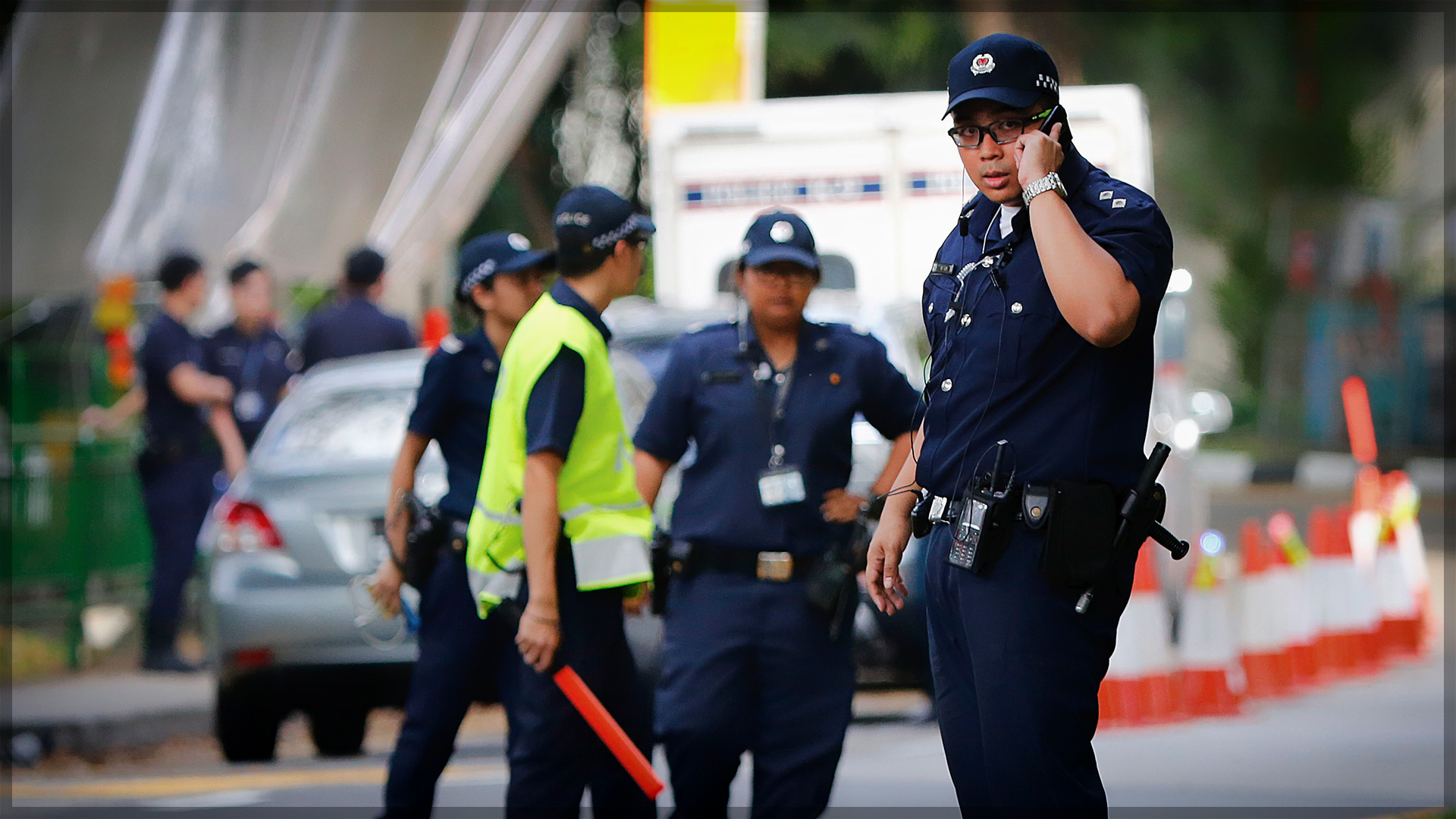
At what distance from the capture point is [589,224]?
16.7 feet

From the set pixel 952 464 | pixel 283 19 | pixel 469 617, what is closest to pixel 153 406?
pixel 283 19

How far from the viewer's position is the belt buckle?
542cm

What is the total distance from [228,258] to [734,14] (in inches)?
204

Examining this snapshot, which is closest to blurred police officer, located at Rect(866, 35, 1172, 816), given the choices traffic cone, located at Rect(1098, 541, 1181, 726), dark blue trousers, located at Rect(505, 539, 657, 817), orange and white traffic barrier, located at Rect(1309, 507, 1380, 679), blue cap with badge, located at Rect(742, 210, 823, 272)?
dark blue trousers, located at Rect(505, 539, 657, 817)

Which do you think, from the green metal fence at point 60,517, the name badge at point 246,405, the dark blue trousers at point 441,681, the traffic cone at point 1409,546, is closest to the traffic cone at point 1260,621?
the traffic cone at point 1409,546

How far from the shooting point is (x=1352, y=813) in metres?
6.84

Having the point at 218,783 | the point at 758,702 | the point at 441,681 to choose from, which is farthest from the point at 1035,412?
the point at 218,783

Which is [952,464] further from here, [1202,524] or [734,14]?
[734,14]

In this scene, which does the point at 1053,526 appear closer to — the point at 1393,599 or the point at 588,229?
the point at 588,229

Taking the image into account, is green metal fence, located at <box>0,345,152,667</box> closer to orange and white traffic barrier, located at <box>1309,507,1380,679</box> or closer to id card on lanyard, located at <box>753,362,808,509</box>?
orange and white traffic barrier, located at <box>1309,507,1380,679</box>

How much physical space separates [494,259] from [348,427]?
261 cm

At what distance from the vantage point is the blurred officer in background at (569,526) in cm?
487

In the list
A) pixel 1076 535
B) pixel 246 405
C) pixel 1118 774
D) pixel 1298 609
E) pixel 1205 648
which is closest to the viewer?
pixel 1076 535

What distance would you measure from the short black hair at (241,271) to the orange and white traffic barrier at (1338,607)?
5.62 m
